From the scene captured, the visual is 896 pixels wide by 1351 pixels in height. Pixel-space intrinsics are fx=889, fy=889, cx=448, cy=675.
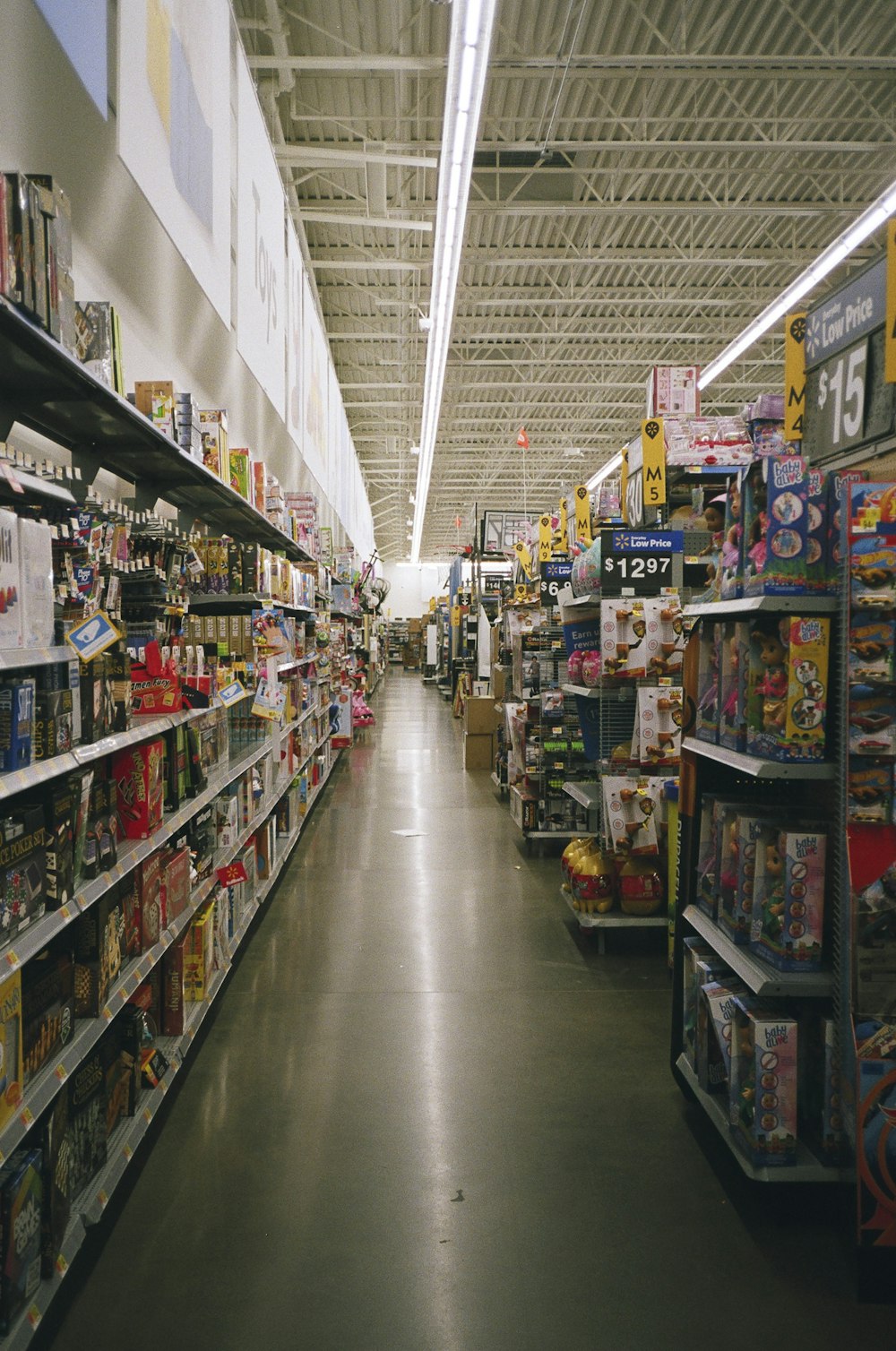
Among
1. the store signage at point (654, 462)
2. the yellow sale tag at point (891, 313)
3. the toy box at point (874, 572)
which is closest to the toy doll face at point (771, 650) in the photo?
the toy box at point (874, 572)

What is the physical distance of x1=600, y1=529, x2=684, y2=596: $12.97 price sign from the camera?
468cm

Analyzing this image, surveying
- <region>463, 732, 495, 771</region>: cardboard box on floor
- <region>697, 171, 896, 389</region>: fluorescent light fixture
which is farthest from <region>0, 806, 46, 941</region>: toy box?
<region>463, 732, 495, 771</region>: cardboard box on floor

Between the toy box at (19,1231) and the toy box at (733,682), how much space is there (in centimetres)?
210

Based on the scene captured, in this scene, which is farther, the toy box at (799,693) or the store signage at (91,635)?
the toy box at (799,693)

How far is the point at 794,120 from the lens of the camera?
836 cm

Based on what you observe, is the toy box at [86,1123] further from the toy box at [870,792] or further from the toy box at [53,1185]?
the toy box at [870,792]

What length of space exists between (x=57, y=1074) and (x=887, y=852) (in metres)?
2.06

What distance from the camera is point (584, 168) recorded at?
9734 mm

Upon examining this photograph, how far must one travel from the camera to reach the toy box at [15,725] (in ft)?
5.93

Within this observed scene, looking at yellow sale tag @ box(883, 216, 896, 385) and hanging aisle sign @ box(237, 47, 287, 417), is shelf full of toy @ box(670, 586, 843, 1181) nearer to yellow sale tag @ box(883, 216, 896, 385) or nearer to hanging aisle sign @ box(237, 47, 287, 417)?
yellow sale tag @ box(883, 216, 896, 385)

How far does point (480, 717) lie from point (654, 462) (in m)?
6.92

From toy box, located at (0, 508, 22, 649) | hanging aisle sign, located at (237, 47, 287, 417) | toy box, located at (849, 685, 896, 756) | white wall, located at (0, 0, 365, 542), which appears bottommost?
toy box, located at (849, 685, 896, 756)

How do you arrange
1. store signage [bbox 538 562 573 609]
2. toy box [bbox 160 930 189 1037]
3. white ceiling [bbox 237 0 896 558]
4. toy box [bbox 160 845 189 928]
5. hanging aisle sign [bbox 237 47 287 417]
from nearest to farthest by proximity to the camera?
toy box [bbox 160 845 189 928] < toy box [bbox 160 930 189 1037] < hanging aisle sign [bbox 237 47 287 417] < store signage [bbox 538 562 573 609] < white ceiling [bbox 237 0 896 558]

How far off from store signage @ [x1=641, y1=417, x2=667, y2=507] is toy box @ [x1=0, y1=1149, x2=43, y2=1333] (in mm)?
4043
